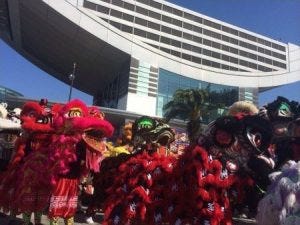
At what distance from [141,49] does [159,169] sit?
3997 centimetres

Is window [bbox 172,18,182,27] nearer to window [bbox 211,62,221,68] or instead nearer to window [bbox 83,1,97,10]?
window [bbox 211,62,221,68]

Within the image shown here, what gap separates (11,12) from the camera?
4369cm

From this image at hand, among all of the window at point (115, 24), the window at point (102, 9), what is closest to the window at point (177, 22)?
the window at point (115, 24)

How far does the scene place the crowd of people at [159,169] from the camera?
16.9 feet

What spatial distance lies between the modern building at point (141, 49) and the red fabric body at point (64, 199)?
34725 mm

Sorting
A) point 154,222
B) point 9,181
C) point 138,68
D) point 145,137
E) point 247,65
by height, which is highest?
point 247,65

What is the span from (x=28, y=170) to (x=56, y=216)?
784mm

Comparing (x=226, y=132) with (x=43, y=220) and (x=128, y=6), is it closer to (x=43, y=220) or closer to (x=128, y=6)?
(x=43, y=220)

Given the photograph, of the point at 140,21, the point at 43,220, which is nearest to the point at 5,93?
the point at 140,21

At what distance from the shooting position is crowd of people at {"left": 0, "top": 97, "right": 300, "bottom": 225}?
514cm

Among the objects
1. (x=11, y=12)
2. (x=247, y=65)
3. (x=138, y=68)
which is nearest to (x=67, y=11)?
(x=11, y=12)

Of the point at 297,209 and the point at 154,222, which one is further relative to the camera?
the point at 154,222

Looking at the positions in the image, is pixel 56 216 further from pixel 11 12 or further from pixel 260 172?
pixel 11 12

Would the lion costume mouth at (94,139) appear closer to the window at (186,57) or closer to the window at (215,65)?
the window at (186,57)
